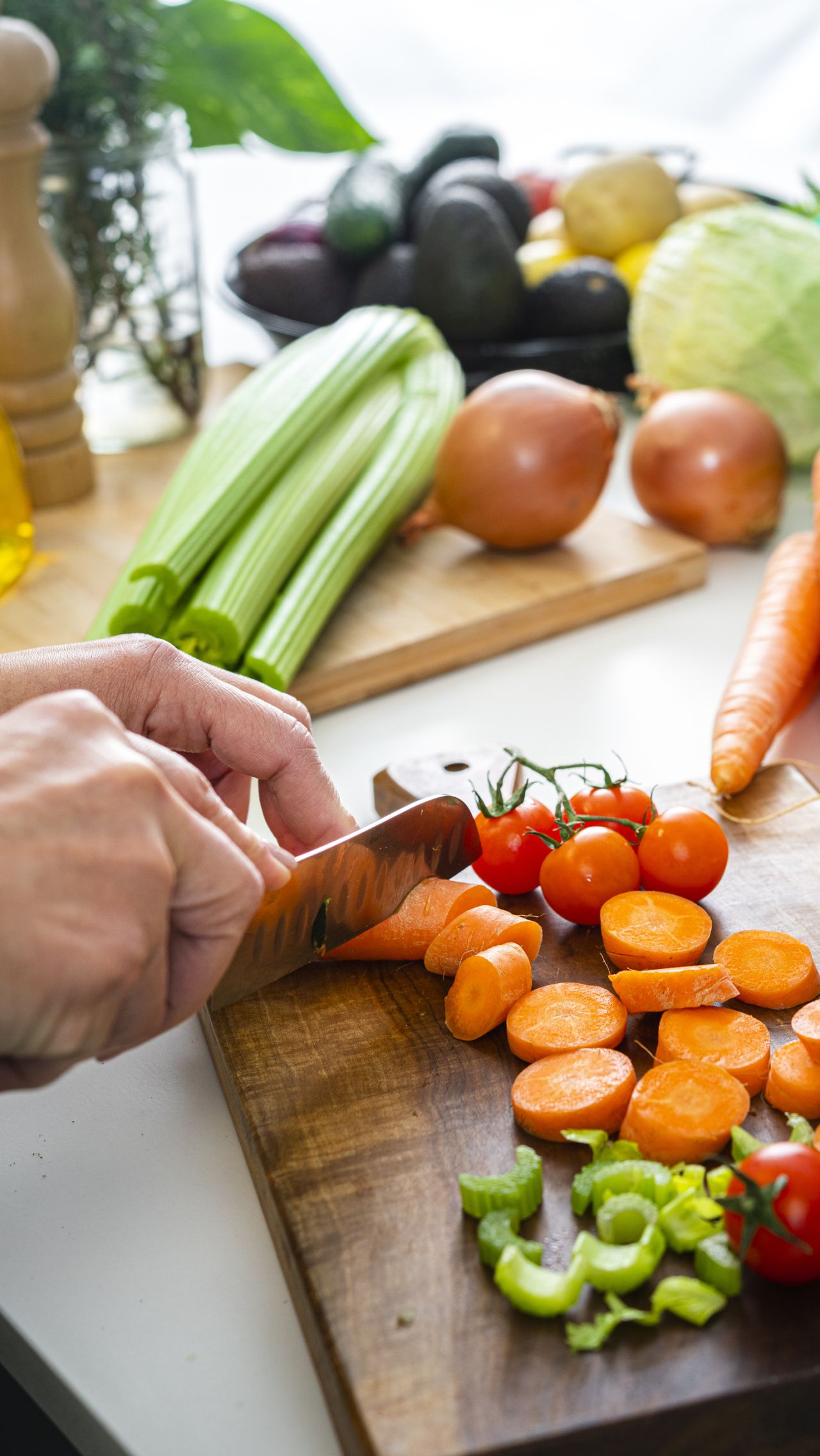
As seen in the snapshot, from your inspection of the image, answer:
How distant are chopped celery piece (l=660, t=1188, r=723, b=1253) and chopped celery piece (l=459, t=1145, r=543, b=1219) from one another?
80 millimetres

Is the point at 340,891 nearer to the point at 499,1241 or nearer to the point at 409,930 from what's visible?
the point at 409,930

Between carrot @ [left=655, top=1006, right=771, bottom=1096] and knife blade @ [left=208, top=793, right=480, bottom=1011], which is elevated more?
knife blade @ [left=208, top=793, right=480, bottom=1011]

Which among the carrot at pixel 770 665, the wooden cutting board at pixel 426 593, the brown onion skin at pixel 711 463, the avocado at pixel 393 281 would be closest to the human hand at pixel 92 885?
the carrot at pixel 770 665

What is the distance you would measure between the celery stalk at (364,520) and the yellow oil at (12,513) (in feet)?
1.33

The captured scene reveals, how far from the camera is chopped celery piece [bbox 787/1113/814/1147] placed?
837 millimetres

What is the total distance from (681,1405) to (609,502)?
1.56 m

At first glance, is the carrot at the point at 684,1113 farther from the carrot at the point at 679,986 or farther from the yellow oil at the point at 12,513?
the yellow oil at the point at 12,513

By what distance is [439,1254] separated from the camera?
800mm

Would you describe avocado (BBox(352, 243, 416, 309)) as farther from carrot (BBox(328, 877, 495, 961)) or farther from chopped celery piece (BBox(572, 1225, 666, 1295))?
chopped celery piece (BBox(572, 1225, 666, 1295))

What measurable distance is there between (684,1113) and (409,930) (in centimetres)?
27

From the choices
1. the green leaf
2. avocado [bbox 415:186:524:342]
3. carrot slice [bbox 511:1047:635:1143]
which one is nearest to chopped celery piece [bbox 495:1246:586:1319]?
carrot slice [bbox 511:1047:635:1143]

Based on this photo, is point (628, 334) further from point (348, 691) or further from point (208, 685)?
point (208, 685)

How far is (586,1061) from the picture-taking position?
91 cm

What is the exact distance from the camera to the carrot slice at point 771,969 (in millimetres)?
972
